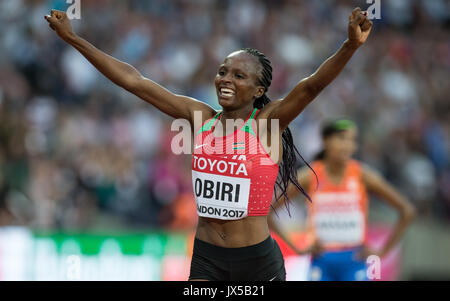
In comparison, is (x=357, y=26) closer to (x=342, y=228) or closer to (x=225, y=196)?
(x=225, y=196)

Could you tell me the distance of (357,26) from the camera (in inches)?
168

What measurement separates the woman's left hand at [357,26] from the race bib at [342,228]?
3663 mm

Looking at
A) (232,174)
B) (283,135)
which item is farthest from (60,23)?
(283,135)

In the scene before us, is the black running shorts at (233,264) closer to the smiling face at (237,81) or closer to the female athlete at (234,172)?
the female athlete at (234,172)

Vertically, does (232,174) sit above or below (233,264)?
above

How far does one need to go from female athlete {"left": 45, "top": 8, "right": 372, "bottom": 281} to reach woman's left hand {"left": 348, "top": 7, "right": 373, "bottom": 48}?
0.59 metres

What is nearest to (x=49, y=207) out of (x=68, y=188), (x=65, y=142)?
(x=68, y=188)

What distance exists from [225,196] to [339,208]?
331cm

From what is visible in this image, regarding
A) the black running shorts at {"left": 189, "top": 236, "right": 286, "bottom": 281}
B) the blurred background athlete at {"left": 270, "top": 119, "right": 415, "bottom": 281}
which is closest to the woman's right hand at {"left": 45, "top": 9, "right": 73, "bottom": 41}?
the black running shorts at {"left": 189, "top": 236, "right": 286, "bottom": 281}

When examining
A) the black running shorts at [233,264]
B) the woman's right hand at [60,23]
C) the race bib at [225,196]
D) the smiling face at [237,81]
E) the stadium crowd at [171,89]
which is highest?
the stadium crowd at [171,89]

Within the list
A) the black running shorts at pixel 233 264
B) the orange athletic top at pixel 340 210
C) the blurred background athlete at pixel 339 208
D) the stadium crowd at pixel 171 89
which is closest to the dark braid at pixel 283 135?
the black running shorts at pixel 233 264

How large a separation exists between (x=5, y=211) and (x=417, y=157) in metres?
7.54

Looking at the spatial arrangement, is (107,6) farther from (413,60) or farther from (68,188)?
(413,60)

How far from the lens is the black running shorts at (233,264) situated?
4707 mm
